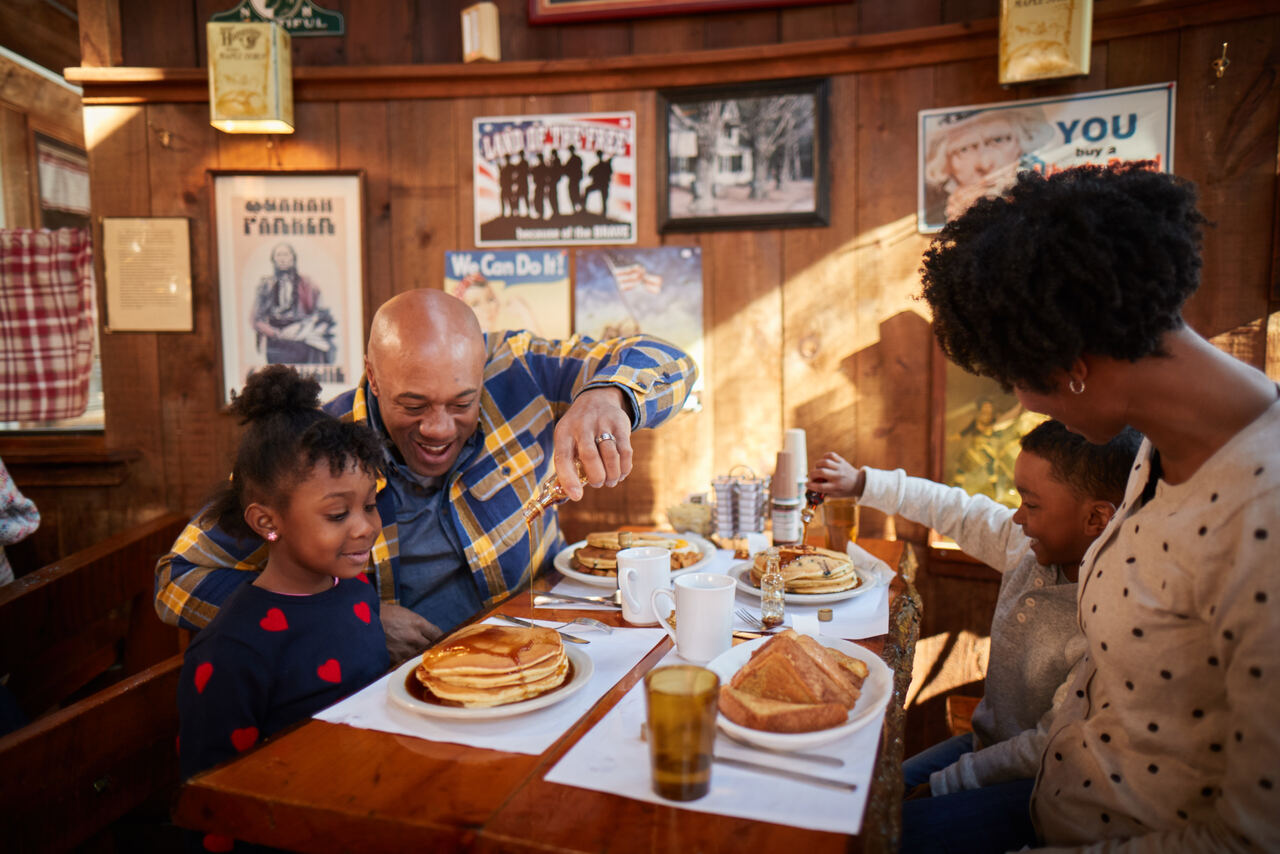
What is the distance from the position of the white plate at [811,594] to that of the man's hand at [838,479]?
43 cm

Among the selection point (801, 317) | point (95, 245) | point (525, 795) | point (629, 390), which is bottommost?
point (525, 795)

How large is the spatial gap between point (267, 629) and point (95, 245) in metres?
2.57

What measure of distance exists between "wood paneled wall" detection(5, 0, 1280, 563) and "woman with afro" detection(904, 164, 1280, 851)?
5.57 feet

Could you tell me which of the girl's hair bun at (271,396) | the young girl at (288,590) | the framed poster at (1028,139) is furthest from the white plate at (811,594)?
the framed poster at (1028,139)

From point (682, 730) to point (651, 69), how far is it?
8.55ft

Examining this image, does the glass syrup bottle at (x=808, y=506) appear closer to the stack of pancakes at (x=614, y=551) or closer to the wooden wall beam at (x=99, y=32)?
the stack of pancakes at (x=614, y=551)

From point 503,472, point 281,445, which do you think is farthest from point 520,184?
point 281,445

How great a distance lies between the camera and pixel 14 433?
3.27 m

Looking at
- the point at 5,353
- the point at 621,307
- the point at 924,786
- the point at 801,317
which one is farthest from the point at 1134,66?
the point at 5,353

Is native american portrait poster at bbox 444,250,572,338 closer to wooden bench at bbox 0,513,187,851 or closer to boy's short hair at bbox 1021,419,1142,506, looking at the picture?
wooden bench at bbox 0,513,187,851

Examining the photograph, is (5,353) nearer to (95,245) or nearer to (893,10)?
(95,245)

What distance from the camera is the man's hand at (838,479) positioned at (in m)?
2.29

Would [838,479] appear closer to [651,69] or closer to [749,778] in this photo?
[749,778]

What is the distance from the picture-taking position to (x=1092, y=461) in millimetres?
1632
